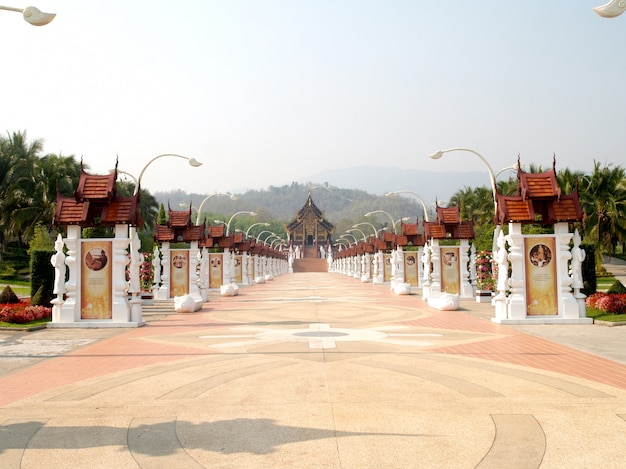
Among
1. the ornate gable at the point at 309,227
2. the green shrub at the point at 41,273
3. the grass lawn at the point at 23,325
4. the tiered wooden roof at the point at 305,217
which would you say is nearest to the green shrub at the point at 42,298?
the green shrub at the point at 41,273

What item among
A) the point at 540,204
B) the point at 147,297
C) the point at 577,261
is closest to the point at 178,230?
the point at 147,297

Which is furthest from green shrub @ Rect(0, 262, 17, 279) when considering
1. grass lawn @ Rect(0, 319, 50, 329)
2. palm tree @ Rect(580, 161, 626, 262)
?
palm tree @ Rect(580, 161, 626, 262)

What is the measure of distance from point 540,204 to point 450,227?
1071cm

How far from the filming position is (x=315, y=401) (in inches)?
314

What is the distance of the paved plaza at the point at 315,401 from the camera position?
5906mm

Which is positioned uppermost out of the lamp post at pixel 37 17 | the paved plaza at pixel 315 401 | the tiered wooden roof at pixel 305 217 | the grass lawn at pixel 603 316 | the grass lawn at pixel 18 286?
the tiered wooden roof at pixel 305 217

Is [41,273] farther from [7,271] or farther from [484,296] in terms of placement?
[7,271]

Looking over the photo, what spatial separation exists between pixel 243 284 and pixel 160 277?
66.3ft

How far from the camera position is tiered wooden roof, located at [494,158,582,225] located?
18.5m

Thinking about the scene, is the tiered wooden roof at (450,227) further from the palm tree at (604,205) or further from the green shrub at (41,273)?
the palm tree at (604,205)

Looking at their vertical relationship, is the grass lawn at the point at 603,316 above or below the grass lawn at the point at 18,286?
below

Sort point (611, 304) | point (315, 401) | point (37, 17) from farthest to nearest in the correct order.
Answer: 1. point (611, 304)
2. point (37, 17)
3. point (315, 401)

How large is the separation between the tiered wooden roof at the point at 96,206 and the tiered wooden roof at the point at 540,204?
11.3 metres

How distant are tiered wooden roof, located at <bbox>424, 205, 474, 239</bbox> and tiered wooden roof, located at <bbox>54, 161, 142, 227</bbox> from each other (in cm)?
1532
